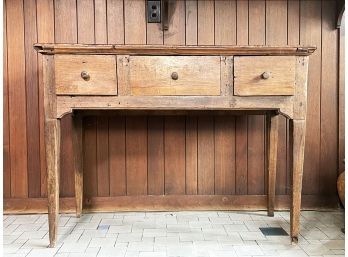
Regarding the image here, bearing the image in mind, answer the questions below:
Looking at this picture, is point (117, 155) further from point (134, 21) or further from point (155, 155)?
point (134, 21)

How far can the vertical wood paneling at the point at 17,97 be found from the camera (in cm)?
196

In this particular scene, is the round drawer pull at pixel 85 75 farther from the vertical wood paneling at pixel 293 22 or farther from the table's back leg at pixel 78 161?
the vertical wood paneling at pixel 293 22

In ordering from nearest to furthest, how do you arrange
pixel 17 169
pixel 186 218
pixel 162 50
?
pixel 162 50 → pixel 186 218 → pixel 17 169

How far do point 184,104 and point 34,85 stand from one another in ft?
3.46

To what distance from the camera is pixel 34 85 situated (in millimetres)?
1979

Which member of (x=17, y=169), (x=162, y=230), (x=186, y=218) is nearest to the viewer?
(x=162, y=230)

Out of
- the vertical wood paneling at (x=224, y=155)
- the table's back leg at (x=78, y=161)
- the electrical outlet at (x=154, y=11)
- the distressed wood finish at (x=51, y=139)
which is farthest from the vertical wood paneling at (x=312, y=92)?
the distressed wood finish at (x=51, y=139)

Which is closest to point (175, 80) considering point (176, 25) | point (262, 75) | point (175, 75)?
point (175, 75)

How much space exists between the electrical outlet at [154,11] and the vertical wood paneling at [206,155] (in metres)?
0.65

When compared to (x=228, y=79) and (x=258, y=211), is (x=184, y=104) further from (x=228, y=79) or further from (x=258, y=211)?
(x=258, y=211)

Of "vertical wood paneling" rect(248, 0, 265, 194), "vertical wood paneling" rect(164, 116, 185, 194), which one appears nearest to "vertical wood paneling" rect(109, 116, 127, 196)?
"vertical wood paneling" rect(164, 116, 185, 194)

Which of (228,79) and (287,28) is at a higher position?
(287,28)

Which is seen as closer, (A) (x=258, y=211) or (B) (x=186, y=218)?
(B) (x=186, y=218)

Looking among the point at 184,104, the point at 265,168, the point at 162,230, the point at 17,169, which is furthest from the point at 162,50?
the point at 17,169
